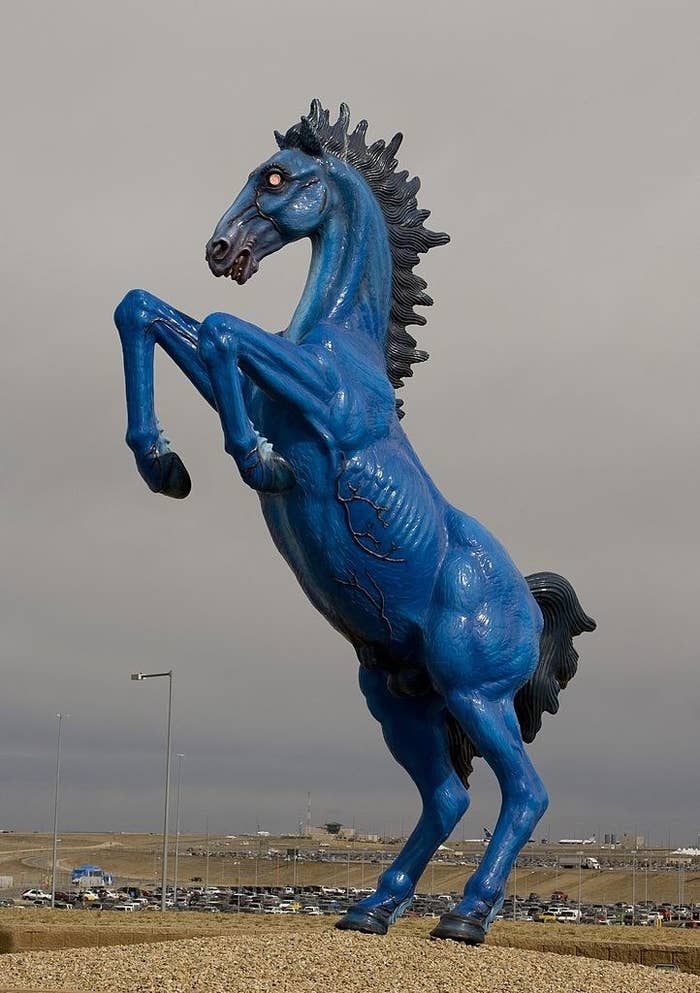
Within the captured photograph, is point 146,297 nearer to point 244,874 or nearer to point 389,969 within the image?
point 389,969

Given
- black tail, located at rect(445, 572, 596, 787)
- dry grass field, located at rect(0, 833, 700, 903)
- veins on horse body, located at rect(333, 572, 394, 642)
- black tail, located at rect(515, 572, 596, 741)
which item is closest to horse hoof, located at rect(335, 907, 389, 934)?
black tail, located at rect(445, 572, 596, 787)

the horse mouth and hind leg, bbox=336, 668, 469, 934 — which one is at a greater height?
the horse mouth

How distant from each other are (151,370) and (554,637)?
3437 millimetres

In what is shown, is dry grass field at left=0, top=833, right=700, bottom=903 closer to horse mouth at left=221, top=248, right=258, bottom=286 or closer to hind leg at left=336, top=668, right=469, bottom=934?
hind leg at left=336, top=668, right=469, bottom=934

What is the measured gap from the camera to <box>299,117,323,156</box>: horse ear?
9008 millimetres

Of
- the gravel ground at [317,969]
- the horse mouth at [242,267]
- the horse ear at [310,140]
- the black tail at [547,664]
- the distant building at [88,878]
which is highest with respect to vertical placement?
the horse ear at [310,140]

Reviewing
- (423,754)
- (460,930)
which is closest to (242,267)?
(423,754)

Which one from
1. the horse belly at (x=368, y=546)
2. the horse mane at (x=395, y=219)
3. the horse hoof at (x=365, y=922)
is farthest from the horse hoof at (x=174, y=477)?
the horse hoof at (x=365, y=922)

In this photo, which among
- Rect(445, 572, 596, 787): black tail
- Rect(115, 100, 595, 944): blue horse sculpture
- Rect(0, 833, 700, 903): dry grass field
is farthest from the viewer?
Rect(0, 833, 700, 903): dry grass field

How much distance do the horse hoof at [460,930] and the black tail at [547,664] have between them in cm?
121

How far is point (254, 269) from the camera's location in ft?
28.8

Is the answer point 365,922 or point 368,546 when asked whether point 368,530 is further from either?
point 365,922

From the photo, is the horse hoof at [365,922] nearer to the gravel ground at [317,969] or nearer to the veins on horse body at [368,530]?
the gravel ground at [317,969]

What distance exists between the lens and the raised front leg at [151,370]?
27.0 feet
